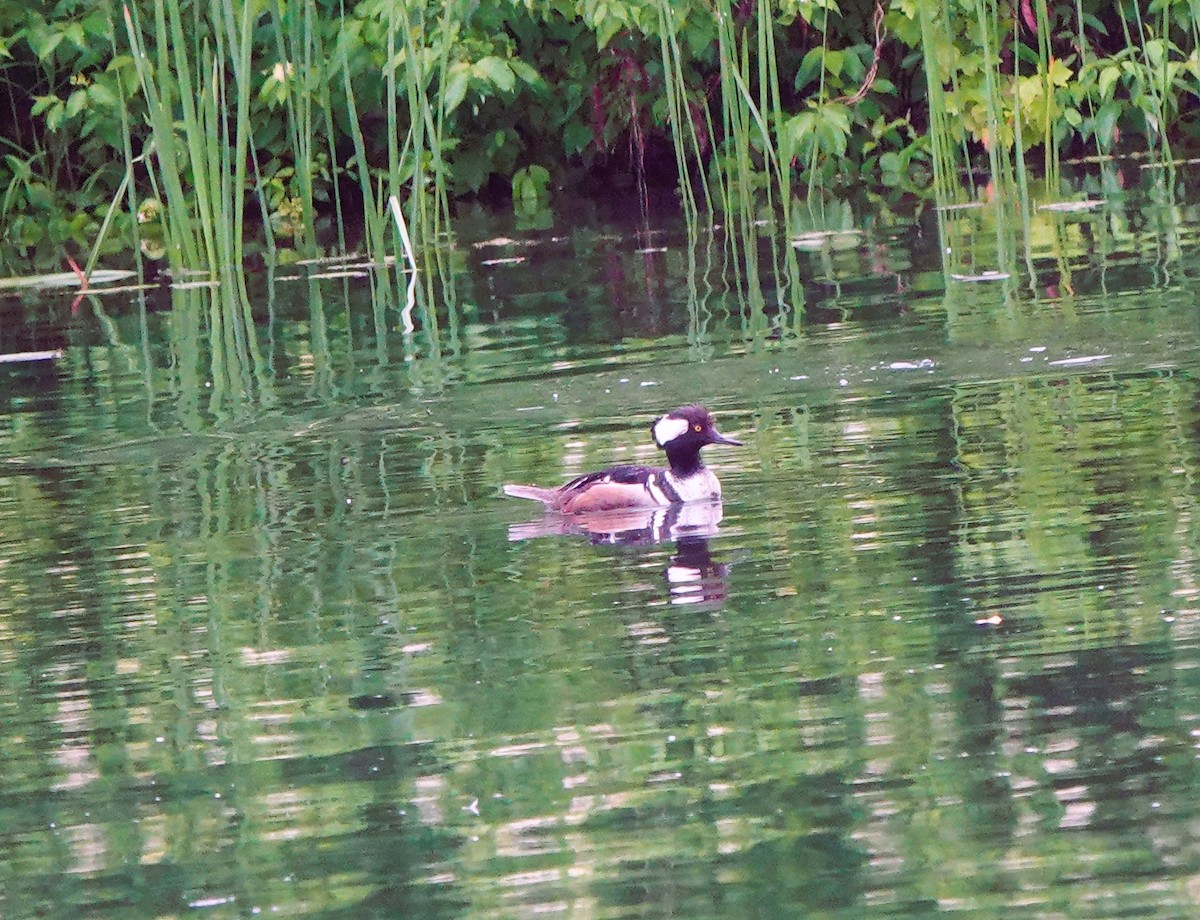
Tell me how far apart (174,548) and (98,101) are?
446 inches

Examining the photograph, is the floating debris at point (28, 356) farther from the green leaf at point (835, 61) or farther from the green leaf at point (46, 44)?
the green leaf at point (835, 61)

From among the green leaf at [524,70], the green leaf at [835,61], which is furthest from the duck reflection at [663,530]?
the green leaf at [835,61]

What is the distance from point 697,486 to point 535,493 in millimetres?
436

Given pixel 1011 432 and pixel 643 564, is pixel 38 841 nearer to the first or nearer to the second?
pixel 643 564

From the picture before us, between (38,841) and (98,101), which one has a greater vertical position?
(98,101)

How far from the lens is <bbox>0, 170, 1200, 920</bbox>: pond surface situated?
3623mm

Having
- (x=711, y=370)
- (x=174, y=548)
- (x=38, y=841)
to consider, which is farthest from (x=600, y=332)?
(x=38, y=841)

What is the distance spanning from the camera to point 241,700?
471cm

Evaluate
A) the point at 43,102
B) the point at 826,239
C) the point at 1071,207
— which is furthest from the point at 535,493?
the point at 43,102

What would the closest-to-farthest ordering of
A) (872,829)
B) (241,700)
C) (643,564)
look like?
(872,829) → (241,700) → (643,564)

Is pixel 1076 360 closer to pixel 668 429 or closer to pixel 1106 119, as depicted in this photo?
pixel 668 429

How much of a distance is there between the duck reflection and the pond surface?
37 millimetres

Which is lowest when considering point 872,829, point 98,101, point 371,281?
point 872,829

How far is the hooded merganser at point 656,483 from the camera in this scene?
6.53 m
